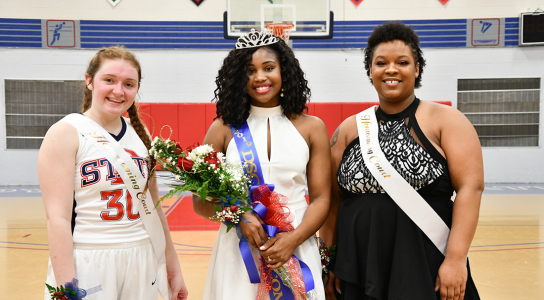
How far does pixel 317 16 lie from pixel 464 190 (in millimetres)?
6352

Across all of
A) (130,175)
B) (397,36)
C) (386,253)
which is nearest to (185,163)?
(130,175)

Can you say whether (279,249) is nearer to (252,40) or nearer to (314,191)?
(314,191)

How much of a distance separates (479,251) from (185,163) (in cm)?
361

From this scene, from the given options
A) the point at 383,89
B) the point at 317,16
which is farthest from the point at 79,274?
the point at 317,16

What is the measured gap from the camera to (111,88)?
1.45 metres

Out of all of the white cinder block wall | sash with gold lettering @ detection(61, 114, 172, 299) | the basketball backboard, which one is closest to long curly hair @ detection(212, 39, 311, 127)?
sash with gold lettering @ detection(61, 114, 172, 299)

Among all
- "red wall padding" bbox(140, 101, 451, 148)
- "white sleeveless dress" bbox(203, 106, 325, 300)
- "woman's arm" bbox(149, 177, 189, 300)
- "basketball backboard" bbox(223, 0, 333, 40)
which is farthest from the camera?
"red wall padding" bbox(140, 101, 451, 148)

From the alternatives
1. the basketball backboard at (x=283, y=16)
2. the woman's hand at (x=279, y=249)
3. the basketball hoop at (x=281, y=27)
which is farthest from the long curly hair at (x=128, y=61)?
the basketball backboard at (x=283, y=16)

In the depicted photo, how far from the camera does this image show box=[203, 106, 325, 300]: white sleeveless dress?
1.54 meters

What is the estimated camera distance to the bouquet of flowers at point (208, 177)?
1.32 metres

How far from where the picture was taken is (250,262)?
1.48 m

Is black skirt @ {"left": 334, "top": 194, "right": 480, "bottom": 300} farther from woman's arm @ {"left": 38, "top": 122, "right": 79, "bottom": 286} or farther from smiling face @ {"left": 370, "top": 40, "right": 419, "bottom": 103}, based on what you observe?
woman's arm @ {"left": 38, "top": 122, "right": 79, "bottom": 286}

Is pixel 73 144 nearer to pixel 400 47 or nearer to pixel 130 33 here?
pixel 400 47

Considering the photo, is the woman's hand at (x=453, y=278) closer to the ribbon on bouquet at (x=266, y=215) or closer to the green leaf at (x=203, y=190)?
the ribbon on bouquet at (x=266, y=215)
